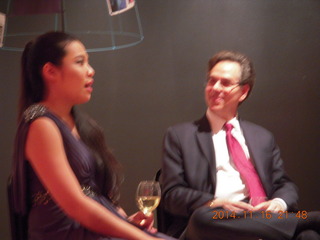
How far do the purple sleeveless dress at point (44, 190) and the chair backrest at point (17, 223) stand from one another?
0.04 metres

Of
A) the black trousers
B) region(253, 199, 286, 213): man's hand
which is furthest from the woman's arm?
region(253, 199, 286, 213): man's hand

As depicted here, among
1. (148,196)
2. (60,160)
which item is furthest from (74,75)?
(148,196)

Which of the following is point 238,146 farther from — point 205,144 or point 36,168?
point 36,168

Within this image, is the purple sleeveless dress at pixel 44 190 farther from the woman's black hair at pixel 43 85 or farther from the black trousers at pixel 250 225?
the black trousers at pixel 250 225

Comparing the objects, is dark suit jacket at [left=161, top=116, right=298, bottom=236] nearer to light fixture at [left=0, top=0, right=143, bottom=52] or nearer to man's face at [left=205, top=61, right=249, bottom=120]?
man's face at [left=205, top=61, right=249, bottom=120]

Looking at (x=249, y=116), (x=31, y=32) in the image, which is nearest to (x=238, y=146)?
(x=249, y=116)

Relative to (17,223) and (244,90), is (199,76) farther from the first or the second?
(17,223)

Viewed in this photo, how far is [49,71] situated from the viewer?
1933 millimetres

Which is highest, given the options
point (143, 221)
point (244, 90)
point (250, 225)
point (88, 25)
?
point (88, 25)

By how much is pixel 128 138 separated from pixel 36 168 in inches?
65.1

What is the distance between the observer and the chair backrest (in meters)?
1.94

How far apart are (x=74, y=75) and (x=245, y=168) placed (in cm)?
116

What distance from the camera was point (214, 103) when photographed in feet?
9.02

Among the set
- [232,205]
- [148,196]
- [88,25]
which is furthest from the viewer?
[88,25]
